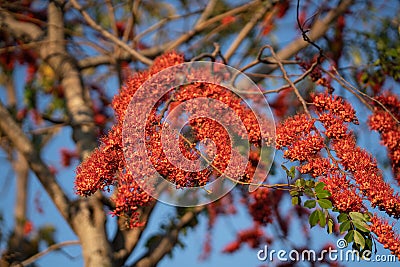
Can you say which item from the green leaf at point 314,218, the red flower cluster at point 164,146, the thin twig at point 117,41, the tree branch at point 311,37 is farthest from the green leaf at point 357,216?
the tree branch at point 311,37

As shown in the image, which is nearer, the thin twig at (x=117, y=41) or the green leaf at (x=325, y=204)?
the green leaf at (x=325, y=204)

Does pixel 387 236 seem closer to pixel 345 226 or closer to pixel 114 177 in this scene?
pixel 345 226

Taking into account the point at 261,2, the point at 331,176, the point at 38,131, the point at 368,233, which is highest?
the point at 261,2

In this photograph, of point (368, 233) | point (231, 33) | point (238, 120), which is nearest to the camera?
point (368, 233)

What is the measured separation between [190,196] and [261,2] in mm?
1900

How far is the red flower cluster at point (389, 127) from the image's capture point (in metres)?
2.75

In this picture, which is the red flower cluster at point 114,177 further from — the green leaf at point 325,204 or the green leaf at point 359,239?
the green leaf at point 359,239

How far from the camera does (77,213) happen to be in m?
3.53

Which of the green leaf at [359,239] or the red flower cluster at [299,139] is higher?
the red flower cluster at [299,139]

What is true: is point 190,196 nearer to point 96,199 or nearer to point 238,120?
point 96,199

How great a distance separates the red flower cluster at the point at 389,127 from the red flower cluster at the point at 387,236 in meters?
0.63

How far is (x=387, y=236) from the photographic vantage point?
2094mm

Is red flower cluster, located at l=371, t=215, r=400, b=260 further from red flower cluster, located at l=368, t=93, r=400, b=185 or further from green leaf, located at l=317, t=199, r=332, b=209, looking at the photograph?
red flower cluster, located at l=368, t=93, r=400, b=185

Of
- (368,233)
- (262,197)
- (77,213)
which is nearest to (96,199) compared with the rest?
(77,213)
